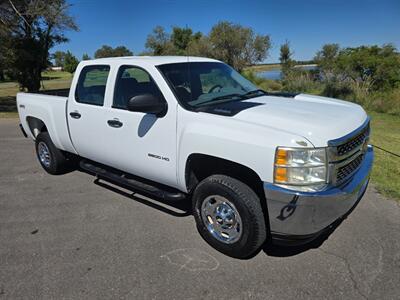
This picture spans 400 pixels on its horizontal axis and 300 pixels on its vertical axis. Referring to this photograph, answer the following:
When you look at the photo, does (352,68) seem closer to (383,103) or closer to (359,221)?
(383,103)

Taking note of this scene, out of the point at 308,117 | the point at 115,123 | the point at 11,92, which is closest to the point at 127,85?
the point at 115,123

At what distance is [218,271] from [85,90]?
10.5 feet

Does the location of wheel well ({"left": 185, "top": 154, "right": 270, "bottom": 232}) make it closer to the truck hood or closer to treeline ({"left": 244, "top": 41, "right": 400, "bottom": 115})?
the truck hood

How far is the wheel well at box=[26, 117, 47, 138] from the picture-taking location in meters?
5.53

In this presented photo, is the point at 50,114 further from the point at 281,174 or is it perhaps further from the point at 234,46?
the point at 234,46

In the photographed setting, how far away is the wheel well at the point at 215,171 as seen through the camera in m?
3.05

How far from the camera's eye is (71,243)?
351 cm

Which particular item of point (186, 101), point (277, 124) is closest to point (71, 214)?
point (186, 101)

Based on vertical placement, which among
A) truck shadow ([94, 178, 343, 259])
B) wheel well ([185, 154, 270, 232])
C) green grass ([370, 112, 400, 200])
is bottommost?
truck shadow ([94, 178, 343, 259])

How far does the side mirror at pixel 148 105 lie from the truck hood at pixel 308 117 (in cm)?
86

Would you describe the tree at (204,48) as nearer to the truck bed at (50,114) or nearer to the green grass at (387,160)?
the green grass at (387,160)

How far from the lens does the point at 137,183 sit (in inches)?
157

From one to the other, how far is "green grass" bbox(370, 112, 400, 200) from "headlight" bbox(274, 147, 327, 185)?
2439mm

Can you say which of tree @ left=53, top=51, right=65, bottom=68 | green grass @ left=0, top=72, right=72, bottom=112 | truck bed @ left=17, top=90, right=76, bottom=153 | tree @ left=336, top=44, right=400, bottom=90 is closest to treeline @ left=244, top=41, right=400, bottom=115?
tree @ left=336, top=44, right=400, bottom=90
